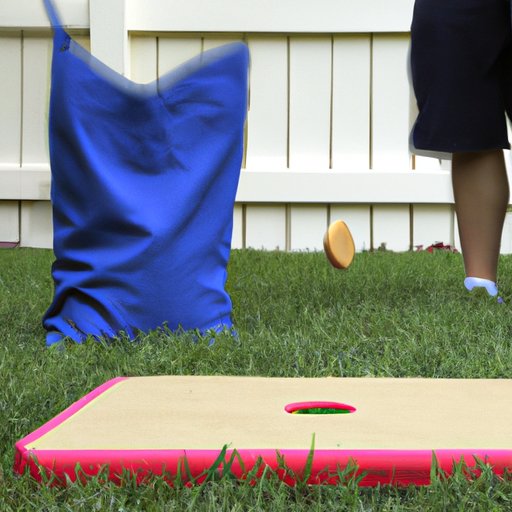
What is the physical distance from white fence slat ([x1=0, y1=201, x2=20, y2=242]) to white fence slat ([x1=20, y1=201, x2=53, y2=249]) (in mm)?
25

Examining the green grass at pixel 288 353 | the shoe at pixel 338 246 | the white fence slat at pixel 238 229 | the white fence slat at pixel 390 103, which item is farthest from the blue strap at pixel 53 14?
the white fence slat at pixel 390 103

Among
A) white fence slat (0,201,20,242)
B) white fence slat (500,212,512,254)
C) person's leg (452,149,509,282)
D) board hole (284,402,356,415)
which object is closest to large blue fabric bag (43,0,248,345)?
board hole (284,402,356,415)

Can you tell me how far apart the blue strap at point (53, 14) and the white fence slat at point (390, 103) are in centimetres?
208

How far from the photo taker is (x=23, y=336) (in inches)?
66.1

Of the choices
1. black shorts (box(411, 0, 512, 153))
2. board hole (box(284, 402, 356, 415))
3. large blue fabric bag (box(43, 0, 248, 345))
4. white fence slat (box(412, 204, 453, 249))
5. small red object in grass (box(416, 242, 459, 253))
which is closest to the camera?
board hole (box(284, 402, 356, 415))

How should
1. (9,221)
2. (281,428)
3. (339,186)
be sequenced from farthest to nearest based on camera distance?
(9,221)
(339,186)
(281,428)

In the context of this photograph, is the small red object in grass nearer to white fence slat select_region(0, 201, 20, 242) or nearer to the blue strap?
white fence slat select_region(0, 201, 20, 242)

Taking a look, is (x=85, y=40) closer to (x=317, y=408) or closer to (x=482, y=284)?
(x=482, y=284)

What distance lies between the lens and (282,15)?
11.6 feet

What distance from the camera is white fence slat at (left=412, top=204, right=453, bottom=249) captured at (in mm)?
3617

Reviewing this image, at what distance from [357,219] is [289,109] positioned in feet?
1.73

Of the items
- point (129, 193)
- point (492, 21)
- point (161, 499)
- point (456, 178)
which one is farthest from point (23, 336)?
point (492, 21)

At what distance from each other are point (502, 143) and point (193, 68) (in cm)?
77

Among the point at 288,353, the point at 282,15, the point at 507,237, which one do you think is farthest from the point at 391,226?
the point at 288,353
